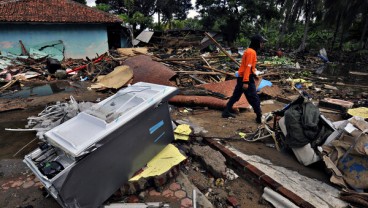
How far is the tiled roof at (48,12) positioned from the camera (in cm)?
1403

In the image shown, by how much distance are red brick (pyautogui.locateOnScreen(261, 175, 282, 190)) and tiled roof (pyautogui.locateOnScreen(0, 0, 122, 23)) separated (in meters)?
16.1

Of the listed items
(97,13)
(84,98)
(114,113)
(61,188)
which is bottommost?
(84,98)

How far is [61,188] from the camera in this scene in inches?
80.4

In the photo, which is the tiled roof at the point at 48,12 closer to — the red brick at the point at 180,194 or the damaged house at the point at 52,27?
the damaged house at the point at 52,27

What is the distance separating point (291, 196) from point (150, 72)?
5.40 m

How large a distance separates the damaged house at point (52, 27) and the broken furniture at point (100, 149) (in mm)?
14893

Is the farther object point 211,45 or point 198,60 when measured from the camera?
point 211,45

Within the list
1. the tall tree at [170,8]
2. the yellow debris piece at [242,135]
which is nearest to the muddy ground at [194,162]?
the yellow debris piece at [242,135]

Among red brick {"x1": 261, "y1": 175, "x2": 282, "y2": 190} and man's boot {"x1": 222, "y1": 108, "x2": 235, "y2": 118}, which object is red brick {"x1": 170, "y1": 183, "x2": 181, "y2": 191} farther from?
man's boot {"x1": 222, "y1": 108, "x2": 235, "y2": 118}

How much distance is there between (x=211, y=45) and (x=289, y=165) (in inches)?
674

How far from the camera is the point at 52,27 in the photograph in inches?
593

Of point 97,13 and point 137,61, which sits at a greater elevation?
point 97,13

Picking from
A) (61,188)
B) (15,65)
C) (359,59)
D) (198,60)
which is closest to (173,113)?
(61,188)

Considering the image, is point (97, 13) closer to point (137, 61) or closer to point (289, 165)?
point (137, 61)
